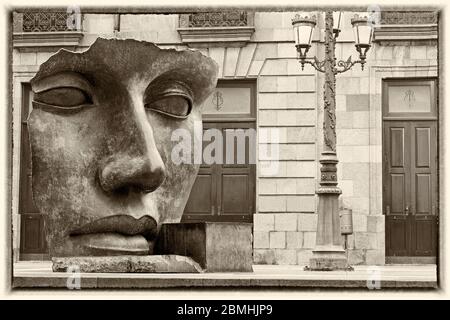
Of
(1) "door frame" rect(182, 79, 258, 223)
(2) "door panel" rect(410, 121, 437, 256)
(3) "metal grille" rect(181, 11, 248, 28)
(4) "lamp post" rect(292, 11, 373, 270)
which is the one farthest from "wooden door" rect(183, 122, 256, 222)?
(2) "door panel" rect(410, 121, 437, 256)

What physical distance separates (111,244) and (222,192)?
20.3 ft

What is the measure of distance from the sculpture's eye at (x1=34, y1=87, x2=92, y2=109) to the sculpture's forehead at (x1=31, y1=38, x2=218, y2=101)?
12 centimetres

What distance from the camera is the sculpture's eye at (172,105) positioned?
7.04 m

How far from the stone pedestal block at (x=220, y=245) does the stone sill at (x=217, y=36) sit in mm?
7550

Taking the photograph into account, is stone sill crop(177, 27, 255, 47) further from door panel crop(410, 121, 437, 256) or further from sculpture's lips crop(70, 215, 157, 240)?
sculpture's lips crop(70, 215, 157, 240)

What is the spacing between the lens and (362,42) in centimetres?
1165

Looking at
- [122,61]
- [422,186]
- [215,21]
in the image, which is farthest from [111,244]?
[215,21]

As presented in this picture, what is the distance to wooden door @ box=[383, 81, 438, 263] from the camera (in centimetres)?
1057

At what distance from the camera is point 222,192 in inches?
512

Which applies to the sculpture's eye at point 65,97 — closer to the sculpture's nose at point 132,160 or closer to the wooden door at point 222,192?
the sculpture's nose at point 132,160

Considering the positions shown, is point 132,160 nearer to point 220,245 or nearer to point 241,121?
point 220,245

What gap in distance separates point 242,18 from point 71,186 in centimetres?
794
